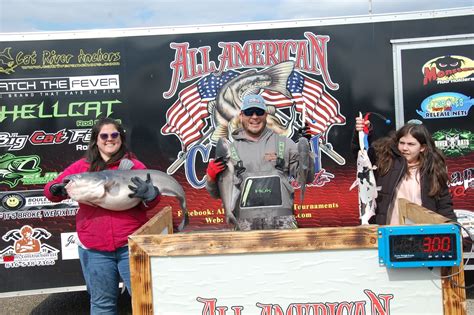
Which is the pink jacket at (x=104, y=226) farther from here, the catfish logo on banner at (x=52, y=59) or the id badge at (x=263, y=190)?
the catfish logo on banner at (x=52, y=59)

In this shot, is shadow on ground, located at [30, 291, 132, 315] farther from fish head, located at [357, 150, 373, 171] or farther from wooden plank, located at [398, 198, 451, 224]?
wooden plank, located at [398, 198, 451, 224]

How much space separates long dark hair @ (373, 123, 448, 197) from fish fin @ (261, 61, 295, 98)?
3.82 feet

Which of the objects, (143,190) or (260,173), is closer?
(143,190)

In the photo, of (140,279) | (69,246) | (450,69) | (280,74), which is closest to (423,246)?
(140,279)

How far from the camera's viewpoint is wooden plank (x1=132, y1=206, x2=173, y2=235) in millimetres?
2322

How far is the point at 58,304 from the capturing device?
5.40 meters

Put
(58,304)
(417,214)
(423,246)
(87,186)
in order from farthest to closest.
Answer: (58,304), (87,186), (417,214), (423,246)

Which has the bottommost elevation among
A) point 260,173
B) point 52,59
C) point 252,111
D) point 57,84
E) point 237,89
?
point 260,173

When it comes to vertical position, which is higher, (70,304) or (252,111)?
(252,111)

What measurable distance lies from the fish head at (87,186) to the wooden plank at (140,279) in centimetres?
73

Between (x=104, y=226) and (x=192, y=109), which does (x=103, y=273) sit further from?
(x=192, y=109)

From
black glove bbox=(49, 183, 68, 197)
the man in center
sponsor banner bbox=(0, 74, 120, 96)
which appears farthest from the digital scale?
sponsor banner bbox=(0, 74, 120, 96)

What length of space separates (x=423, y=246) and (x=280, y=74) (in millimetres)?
2571

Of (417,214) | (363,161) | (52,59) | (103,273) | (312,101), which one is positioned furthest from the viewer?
(312,101)
